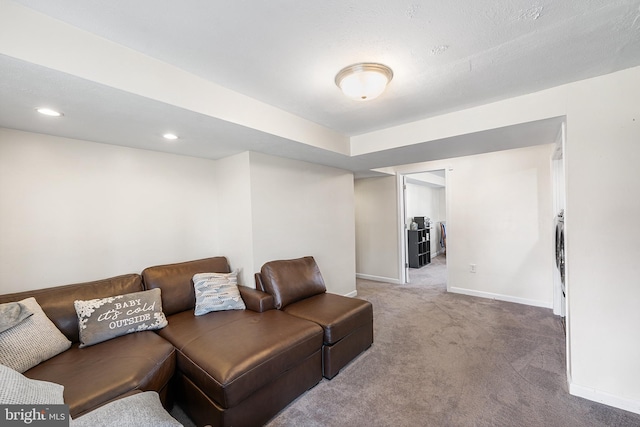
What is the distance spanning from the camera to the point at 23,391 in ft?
2.98

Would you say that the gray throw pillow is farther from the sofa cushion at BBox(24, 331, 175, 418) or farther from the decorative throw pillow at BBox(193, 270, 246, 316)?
the decorative throw pillow at BBox(193, 270, 246, 316)

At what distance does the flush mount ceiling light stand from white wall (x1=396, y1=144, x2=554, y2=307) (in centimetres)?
315

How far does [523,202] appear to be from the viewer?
3.74 metres

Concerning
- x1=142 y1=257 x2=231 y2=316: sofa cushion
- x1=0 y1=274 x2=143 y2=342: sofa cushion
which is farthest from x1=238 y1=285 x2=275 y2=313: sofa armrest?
x1=0 y1=274 x2=143 y2=342: sofa cushion

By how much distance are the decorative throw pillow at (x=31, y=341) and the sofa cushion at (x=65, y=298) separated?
86mm

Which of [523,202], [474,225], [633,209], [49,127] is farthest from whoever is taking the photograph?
[474,225]

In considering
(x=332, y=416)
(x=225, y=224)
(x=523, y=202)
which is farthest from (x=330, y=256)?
(x=523, y=202)

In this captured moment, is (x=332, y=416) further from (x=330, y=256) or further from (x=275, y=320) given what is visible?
(x=330, y=256)

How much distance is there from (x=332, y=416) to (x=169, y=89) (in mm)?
2341

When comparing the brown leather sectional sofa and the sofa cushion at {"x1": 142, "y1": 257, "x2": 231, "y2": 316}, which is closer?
the brown leather sectional sofa

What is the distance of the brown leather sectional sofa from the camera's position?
1.50 metres

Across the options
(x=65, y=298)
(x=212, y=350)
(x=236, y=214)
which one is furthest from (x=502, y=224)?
(x=65, y=298)

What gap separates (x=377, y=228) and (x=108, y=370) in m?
4.48

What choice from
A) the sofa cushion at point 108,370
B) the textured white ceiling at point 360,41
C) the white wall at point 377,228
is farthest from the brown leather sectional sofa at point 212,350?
the white wall at point 377,228
